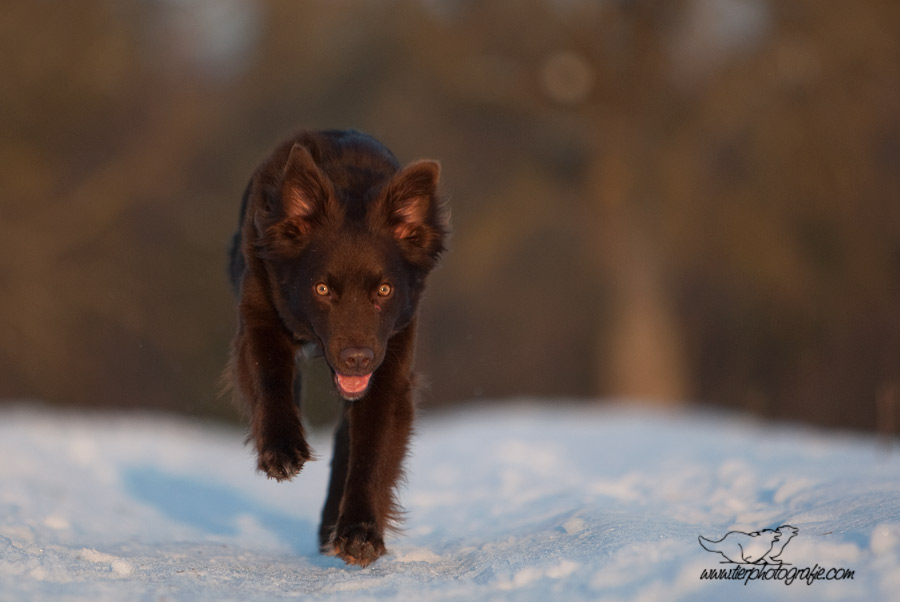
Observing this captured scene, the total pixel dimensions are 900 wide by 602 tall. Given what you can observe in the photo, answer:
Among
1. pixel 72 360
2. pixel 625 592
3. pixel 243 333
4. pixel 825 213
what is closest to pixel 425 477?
pixel 243 333

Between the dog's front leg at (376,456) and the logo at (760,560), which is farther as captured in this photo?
the dog's front leg at (376,456)

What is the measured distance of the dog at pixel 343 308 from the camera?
5145mm

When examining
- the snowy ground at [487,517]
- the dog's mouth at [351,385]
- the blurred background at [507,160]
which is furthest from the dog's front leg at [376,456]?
the blurred background at [507,160]

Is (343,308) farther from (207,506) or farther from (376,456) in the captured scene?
(207,506)

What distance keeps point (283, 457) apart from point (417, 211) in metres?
1.52

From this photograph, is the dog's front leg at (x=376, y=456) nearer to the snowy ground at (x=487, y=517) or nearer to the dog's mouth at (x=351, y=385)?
the snowy ground at (x=487, y=517)

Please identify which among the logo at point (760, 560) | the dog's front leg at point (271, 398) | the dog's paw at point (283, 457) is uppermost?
the dog's front leg at point (271, 398)

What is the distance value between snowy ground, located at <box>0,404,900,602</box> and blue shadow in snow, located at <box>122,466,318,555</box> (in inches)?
1.0

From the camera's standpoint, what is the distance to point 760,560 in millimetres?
4227

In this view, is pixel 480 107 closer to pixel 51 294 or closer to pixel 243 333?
pixel 51 294

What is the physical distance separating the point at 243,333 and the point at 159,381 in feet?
59.6

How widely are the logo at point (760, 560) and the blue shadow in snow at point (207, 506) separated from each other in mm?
2489

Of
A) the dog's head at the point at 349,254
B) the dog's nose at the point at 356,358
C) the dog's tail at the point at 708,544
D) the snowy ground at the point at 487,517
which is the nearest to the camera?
the snowy ground at the point at 487,517

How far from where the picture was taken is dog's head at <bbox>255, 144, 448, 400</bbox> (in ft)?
17.2
